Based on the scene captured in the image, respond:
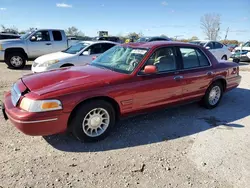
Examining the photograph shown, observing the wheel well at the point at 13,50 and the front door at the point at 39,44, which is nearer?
the wheel well at the point at 13,50

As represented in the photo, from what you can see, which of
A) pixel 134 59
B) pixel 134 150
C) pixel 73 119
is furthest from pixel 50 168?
pixel 134 59

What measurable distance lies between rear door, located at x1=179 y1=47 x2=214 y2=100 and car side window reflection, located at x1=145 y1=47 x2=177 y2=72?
0.24 m

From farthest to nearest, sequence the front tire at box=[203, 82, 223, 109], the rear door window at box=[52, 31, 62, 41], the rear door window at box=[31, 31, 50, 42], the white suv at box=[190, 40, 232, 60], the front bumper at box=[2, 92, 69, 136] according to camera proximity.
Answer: the white suv at box=[190, 40, 232, 60] < the rear door window at box=[52, 31, 62, 41] < the rear door window at box=[31, 31, 50, 42] < the front tire at box=[203, 82, 223, 109] < the front bumper at box=[2, 92, 69, 136]

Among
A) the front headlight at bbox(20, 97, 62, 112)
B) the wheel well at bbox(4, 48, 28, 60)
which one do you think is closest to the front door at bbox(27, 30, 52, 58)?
the wheel well at bbox(4, 48, 28, 60)

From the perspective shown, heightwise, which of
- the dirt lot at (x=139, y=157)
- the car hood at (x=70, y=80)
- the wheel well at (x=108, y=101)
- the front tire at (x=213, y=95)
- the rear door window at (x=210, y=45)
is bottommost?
the dirt lot at (x=139, y=157)

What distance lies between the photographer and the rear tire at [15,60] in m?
9.90

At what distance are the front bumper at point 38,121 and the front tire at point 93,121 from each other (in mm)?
191

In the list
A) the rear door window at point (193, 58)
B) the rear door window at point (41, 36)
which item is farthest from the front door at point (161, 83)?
the rear door window at point (41, 36)

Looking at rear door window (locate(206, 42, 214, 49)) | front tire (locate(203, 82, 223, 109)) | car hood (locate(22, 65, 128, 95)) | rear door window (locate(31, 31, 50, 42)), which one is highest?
rear door window (locate(31, 31, 50, 42))

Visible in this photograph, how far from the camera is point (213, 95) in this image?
5133 mm

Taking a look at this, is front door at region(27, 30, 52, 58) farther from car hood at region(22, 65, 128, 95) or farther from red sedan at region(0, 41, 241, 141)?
car hood at region(22, 65, 128, 95)

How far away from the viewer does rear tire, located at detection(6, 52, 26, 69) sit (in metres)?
9.90

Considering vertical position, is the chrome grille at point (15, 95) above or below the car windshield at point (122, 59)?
below

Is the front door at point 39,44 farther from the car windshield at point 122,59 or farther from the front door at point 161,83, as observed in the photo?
the front door at point 161,83
